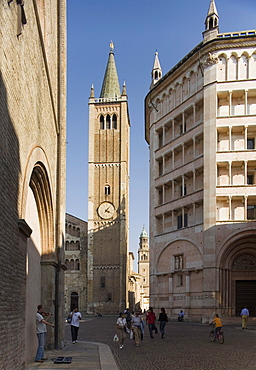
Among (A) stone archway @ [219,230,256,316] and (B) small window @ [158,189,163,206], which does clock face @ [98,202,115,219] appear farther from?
(A) stone archway @ [219,230,256,316]

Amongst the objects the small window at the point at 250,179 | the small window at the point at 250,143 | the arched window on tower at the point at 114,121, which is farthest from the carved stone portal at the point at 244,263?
the arched window on tower at the point at 114,121

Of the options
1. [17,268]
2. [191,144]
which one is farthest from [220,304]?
[17,268]

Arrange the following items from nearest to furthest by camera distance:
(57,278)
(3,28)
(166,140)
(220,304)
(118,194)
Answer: (3,28), (57,278), (220,304), (166,140), (118,194)

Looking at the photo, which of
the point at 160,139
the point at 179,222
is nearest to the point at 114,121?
the point at 160,139

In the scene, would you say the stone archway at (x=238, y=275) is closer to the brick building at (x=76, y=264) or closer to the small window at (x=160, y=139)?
the small window at (x=160, y=139)

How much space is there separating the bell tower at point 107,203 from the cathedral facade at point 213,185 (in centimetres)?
3130

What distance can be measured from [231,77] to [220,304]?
1717 centimetres

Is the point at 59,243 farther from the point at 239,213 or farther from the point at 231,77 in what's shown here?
the point at 231,77

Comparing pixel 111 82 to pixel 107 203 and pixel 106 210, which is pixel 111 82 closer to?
pixel 107 203

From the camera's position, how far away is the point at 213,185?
37844 mm

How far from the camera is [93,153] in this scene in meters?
80.5

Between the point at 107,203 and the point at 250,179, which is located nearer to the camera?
the point at 250,179

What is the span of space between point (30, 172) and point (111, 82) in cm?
7888

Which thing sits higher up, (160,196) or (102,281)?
(160,196)
